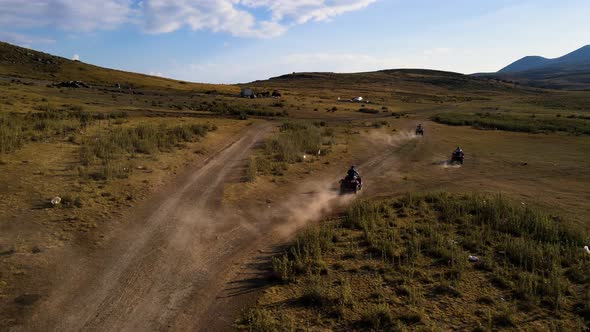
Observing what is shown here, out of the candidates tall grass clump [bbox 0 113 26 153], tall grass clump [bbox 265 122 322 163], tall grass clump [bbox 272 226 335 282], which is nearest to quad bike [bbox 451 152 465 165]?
tall grass clump [bbox 265 122 322 163]

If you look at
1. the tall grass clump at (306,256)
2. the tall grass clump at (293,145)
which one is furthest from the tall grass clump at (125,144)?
the tall grass clump at (306,256)

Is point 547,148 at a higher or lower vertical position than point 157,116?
lower

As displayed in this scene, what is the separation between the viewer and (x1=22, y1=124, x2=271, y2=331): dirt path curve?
721 cm

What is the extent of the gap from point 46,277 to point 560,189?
2173cm

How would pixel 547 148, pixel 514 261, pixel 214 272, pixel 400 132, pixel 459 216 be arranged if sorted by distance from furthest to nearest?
pixel 400 132 < pixel 547 148 < pixel 459 216 < pixel 514 261 < pixel 214 272

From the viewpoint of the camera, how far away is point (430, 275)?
9031 mm

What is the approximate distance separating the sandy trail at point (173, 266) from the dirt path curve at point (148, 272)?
20 mm

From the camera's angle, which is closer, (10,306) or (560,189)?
(10,306)

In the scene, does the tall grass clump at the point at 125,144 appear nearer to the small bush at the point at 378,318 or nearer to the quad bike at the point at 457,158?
the small bush at the point at 378,318

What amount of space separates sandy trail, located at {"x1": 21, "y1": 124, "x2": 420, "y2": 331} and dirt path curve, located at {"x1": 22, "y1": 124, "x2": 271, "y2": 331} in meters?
0.02

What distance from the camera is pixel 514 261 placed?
9.87 meters

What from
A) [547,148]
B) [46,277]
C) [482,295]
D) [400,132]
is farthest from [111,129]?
[547,148]

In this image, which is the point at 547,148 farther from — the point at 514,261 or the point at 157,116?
the point at 157,116

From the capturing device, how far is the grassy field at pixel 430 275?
7.36 m
